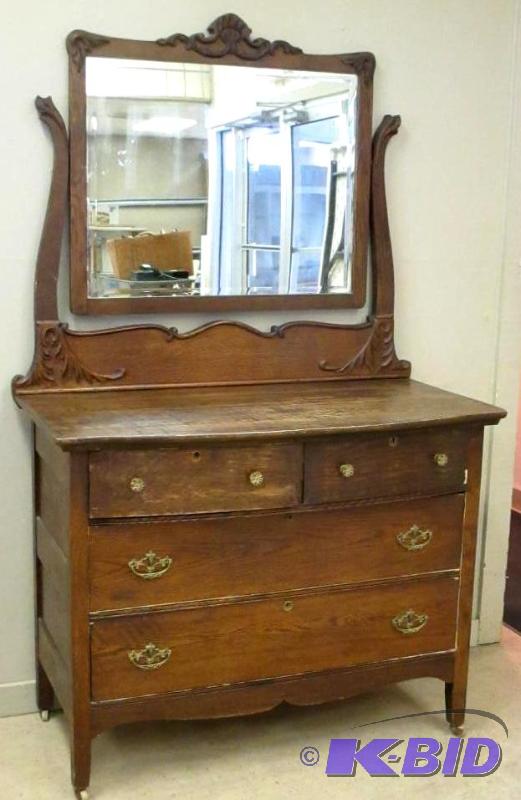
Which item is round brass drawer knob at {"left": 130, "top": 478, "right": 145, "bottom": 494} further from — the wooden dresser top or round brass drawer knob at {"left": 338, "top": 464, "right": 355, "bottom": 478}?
round brass drawer knob at {"left": 338, "top": 464, "right": 355, "bottom": 478}

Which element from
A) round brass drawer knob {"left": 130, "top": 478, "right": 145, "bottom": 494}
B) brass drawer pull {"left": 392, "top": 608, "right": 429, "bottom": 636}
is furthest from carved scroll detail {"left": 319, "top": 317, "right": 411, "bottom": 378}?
round brass drawer knob {"left": 130, "top": 478, "right": 145, "bottom": 494}

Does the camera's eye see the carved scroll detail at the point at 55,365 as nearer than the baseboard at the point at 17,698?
Yes

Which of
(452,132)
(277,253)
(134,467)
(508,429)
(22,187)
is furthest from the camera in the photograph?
(508,429)

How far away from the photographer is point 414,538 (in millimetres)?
2486

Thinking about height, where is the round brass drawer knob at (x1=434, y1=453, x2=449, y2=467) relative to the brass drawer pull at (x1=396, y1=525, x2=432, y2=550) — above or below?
above

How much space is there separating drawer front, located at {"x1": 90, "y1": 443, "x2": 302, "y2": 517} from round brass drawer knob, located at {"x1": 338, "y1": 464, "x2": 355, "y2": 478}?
0.33ft

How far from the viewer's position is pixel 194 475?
2234 mm

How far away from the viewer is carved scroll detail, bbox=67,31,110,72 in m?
2.41

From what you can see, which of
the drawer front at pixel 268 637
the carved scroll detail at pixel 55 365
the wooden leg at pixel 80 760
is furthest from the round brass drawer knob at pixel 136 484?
the wooden leg at pixel 80 760

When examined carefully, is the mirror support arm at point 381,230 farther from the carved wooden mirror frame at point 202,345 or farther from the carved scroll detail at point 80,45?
the carved scroll detail at point 80,45

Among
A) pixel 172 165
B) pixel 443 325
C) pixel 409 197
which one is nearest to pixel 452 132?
pixel 409 197

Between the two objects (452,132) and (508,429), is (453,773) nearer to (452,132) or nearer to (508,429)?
(508,429)

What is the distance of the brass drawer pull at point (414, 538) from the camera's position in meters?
2.47

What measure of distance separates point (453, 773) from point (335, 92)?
173 centimetres
